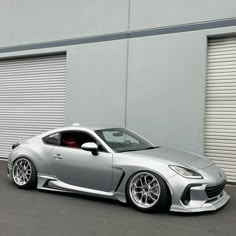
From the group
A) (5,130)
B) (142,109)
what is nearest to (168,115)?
(142,109)

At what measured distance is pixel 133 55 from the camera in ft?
32.1

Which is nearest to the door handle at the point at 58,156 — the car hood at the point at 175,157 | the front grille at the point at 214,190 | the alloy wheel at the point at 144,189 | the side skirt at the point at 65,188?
the side skirt at the point at 65,188

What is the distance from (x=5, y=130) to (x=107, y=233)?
8876 mm

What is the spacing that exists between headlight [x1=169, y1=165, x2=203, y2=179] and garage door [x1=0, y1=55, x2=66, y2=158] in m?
6.32

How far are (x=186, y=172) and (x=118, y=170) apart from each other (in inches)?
45.3

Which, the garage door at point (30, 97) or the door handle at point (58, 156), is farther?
the garage door at point (30, 97)

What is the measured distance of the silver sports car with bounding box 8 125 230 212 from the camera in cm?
552

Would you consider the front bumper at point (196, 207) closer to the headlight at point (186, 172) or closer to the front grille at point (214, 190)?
the front grille at point (214, 190)

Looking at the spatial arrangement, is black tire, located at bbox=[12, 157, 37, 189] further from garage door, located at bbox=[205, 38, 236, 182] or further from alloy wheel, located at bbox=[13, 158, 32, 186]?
garage door, located at bbox=[205, 38, 236, 182]

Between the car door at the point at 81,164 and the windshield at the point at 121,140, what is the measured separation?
0.21m

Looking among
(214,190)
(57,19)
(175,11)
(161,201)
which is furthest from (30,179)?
(57,19)

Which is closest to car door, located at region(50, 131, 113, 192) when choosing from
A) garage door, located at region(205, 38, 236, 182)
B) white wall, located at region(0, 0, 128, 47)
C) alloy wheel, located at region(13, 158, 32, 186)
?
alloy wheel, located at region(13, 158, 32, 186)

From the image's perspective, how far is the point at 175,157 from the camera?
6.18 metres

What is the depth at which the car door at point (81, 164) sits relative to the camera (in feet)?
20.4
